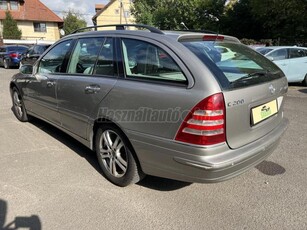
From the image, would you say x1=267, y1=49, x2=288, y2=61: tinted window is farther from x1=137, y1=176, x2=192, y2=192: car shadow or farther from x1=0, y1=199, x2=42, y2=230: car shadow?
x1=0, y1=199, x2=42, y2=230: car shadow

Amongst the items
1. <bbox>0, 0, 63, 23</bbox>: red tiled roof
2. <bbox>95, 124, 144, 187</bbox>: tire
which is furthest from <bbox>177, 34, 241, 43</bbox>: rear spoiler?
<bbox>0, 0, 63, 23</bbox>: red tiled roof

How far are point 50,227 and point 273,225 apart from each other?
6.55ft

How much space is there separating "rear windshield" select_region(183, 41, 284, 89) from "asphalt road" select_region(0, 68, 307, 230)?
4.00ft

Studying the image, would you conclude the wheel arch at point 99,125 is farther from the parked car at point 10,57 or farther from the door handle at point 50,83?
the parked car at point 10,57

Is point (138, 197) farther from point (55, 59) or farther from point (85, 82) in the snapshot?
point (55, 59)

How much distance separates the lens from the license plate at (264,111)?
274cm

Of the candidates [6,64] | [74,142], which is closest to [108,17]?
[6,64]

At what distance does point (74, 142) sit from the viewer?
465 centimetres

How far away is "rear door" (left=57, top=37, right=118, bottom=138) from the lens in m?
3.24

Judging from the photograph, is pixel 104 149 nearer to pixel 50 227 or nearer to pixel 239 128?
pixel 50 227

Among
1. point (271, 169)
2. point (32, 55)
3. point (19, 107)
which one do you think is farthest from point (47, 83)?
point (32, 55)

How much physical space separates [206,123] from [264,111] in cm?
79

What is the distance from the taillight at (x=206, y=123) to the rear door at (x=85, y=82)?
3.36 feet

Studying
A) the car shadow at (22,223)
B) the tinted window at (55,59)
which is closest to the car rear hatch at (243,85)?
the car shadow at (22,223)
